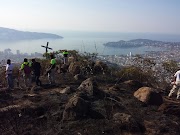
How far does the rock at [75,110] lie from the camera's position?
1020cm

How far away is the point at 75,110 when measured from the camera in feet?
33.9

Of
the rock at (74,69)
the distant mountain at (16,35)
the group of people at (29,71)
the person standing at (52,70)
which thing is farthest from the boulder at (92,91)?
the distant mountain at (16,35)

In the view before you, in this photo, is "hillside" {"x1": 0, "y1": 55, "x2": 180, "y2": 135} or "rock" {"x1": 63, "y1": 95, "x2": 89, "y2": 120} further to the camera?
"rock" {"x1": 63, "y1": 95, "x2": 89, "y2": 120}

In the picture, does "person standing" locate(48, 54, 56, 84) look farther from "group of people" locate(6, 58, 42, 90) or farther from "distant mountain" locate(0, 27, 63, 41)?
"distant mountain" locate(0, 27, 63, 41)

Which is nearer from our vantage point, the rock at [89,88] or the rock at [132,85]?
the rock at [89,88]

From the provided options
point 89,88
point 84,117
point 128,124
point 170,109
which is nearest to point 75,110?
point 84,117

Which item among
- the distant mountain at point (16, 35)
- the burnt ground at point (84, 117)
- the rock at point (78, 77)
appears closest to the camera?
the burnt ground at point (84, 117)

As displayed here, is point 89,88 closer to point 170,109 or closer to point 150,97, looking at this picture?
point 150,97

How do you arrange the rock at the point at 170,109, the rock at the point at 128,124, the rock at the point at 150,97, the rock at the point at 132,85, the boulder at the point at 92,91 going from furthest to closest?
the rock at the point at 132,85
the boulder at the point at 92,91
the rock at the point at 150,97
the rock at the point at 170,109
the rock at the point at 128,124

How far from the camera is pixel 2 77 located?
60.5 ft

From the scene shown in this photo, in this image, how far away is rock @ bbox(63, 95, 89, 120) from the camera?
10.2 metres

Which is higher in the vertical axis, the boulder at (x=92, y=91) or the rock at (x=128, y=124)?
the boulder at (x=92, y=91)

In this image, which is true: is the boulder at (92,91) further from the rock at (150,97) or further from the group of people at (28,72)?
the group of people at (28,72)

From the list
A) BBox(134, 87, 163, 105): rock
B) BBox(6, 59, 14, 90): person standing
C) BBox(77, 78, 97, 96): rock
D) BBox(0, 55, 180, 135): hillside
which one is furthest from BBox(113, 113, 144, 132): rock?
BBox(6, 59, 14, 90): person standing
